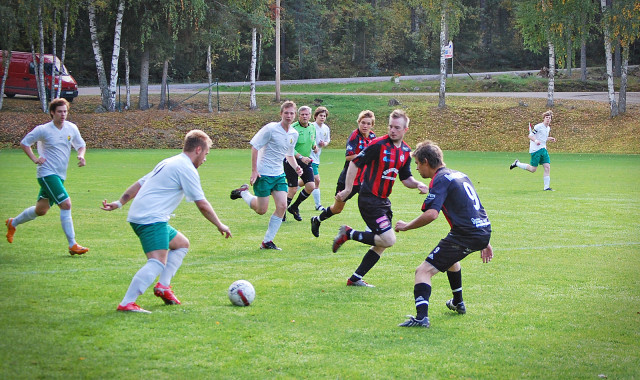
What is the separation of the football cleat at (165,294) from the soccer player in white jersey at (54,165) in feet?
9.94

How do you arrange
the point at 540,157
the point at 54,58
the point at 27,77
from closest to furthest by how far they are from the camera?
the point at 540,157 < the point at 54,58 < the point at 27,77

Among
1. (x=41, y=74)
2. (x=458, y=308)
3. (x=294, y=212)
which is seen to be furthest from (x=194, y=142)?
(x=41, y=74)

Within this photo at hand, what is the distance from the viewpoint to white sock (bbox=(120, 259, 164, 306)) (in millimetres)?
6328

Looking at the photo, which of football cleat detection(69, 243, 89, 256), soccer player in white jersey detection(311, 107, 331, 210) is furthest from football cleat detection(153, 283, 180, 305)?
soccer player in white jersey detection(311, 107, 331, 210)

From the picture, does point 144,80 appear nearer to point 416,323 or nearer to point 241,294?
point 241,294

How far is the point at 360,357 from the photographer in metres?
5.44

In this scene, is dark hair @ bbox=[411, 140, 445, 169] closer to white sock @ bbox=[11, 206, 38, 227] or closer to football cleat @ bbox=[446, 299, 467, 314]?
football cleat @ bbox=[446, 299, 467, 314]

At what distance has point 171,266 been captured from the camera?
6824mm

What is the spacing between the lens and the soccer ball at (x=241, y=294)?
22.6ft

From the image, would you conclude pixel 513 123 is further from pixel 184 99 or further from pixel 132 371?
pixel 132 371

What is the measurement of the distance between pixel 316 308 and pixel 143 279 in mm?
1788

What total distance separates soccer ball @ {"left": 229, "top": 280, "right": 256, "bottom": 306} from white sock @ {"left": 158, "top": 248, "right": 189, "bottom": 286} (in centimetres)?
62

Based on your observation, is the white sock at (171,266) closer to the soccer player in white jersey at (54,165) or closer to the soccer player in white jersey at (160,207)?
the soccer player in white jersey at (160,207)

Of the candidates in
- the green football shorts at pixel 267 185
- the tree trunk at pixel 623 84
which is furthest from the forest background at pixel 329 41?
the green football shorts at pixel 267 185
